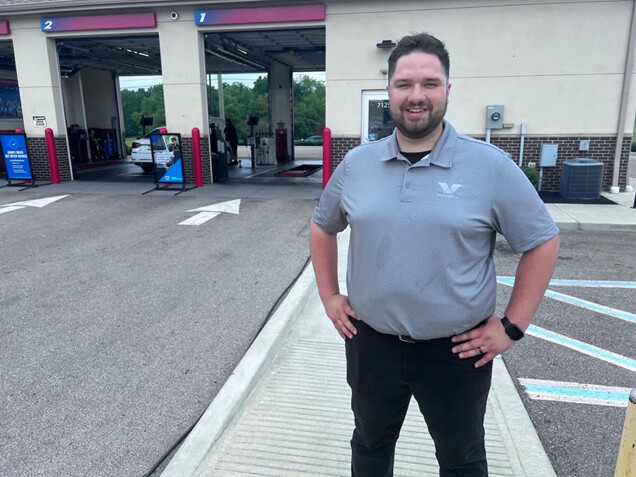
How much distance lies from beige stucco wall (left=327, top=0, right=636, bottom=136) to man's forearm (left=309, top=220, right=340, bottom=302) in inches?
402

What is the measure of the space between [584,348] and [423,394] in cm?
280

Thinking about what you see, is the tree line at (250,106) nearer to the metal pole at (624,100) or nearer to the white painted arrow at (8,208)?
the white painted arrow at (8,208)

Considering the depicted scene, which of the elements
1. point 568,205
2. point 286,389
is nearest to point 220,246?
point 286,389

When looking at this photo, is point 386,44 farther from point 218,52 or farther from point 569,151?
point 218,52

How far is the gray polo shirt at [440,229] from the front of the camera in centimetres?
170

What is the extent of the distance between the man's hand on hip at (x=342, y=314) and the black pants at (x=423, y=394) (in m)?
0.04

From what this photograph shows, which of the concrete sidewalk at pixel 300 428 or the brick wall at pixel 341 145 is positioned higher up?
the brick wall at pixel 341 145

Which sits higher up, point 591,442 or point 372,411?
point 372,411

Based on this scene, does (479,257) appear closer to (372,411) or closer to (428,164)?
(428,164)

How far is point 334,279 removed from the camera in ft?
7.32

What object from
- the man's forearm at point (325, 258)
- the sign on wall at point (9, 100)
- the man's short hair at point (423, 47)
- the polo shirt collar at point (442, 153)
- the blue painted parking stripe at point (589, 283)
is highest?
the sign on wall at point (9, 100)

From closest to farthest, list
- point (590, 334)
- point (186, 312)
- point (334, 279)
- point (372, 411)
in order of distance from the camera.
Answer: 1. point (372, 411)
2. point (334, 279)
3. point (590, 334)
4. point (186, 312)

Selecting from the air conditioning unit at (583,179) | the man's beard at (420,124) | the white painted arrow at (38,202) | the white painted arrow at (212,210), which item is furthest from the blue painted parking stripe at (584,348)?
the white painted arrow at (38,202)

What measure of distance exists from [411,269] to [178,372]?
8.03 feet
